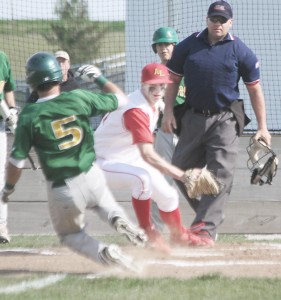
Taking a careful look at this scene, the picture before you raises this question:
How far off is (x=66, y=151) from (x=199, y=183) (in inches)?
45.5

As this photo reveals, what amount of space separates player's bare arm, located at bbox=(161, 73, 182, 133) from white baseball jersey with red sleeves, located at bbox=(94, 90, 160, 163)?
0.90 ft

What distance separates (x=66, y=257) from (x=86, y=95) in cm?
155

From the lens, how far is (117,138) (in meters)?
7.26

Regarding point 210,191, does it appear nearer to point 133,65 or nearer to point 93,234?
point 93,234

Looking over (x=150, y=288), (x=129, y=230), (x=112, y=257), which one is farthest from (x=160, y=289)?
(x=129, y=230)

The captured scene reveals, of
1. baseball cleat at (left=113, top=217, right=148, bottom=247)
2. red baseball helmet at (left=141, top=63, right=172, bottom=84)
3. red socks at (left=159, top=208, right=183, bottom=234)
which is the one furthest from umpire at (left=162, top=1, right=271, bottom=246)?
baseball cleat at (left=113, top=217, right=148, bottom=247)

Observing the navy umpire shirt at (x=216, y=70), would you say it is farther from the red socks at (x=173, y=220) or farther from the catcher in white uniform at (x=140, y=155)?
the red socks at (x=173, y=220)

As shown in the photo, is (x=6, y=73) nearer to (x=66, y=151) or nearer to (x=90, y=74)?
(x=90, y=74)

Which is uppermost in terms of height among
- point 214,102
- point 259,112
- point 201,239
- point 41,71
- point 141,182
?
point 41,71

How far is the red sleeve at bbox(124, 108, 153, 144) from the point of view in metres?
6.80

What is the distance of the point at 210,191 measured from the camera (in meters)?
6.70

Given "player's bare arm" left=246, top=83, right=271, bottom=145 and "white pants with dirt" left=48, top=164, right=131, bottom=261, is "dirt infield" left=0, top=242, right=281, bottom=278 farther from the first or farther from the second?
"player's bare arm" left=246, top=83, right=271, bottom=145

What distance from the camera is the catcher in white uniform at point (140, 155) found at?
22.7 ft

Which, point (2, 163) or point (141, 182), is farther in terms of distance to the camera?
point (2, 163)
